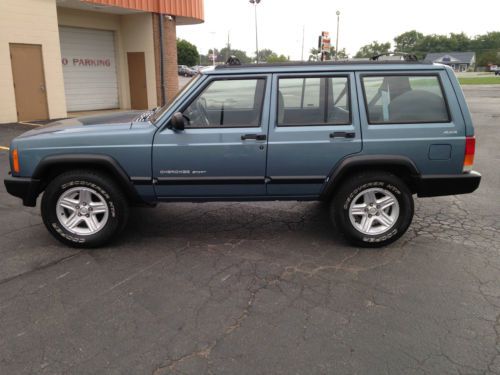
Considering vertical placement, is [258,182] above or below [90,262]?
above

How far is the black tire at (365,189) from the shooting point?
14.3 ft

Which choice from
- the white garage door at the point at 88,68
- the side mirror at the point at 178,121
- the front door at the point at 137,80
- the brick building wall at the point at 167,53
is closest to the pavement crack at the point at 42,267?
the side mirror at the point at 178,121

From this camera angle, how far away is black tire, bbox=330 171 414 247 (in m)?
4.35

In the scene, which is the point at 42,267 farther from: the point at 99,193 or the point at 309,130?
the point at 309,130

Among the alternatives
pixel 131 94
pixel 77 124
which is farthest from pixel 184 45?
pixel 77 124

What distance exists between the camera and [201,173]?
4305 millimetres

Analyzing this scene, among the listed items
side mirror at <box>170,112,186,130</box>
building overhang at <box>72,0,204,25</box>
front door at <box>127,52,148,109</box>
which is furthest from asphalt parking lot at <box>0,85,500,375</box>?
front door at <box>127,52,148,109</box>

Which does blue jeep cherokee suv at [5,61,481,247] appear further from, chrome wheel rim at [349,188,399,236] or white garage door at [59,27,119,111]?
white garage door at [59,27,119,111]

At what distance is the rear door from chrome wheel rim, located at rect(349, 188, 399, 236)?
1.45 ft

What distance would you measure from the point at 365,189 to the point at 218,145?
1492 mm

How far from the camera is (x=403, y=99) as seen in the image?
436cm

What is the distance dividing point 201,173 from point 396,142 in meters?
1.88

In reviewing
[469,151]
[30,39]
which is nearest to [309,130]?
[469,151]

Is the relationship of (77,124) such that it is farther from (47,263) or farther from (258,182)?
(258,182)
